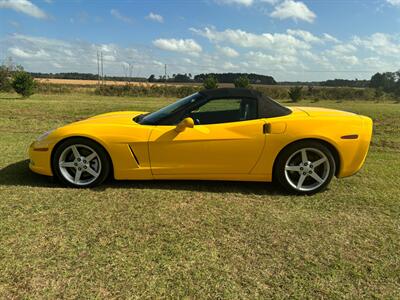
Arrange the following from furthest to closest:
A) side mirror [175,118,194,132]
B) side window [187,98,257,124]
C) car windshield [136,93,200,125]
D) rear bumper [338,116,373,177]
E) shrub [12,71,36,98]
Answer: shrub [12,71,36,98], car windshield [136,93,200,125], side window [187,98,257,124], rear bumper [338,116,373,177], side mirror [175,118,194,132]

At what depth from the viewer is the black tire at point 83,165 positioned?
13.7 feet

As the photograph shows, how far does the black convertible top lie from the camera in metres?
4.20

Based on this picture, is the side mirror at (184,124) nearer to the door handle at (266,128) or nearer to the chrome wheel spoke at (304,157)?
the door handle at (266,128)

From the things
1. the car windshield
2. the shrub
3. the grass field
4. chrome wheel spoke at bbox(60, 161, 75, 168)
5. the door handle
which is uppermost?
the shrub

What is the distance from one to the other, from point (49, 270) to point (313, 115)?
3335 mm

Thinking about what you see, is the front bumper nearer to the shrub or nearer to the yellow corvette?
the yellow corvette

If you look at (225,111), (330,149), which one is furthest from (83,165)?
(330,149)

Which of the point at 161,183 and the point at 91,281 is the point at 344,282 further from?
the point at 161,183

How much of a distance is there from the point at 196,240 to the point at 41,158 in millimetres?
2371

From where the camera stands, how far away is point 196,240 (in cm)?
304

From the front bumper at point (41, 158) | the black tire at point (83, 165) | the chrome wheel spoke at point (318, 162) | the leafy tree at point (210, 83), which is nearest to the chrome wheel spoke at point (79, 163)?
the black tire at point (83, 165)

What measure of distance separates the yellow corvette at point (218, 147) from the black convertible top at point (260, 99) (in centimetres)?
1

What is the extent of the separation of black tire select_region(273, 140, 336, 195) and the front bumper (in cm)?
277

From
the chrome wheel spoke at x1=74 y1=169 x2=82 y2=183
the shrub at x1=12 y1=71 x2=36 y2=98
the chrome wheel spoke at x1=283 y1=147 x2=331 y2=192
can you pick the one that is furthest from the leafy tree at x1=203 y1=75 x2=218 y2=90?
the chrome wheel spoke at x1=74 y1=169 x2=82 y2=183
